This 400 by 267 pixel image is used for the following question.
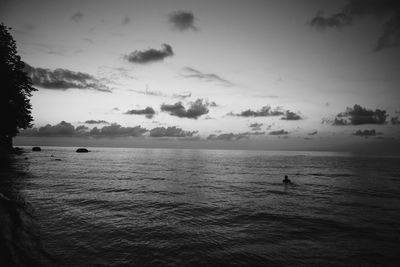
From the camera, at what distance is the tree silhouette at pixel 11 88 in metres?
46.1

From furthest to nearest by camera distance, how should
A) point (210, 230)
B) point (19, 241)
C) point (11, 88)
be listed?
point (11, 88)
point (210, 230)
point (19, 241)

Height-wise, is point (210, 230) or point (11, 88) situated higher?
point (11, 88)

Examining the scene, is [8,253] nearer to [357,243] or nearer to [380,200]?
[357,243]

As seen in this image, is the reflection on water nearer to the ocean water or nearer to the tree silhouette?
the ocean water

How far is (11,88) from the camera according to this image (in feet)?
156

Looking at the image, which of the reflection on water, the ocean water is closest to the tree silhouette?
the ocean water

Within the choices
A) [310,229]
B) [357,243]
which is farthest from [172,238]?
[357,243]

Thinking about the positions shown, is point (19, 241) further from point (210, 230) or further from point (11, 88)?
point (11, 88)

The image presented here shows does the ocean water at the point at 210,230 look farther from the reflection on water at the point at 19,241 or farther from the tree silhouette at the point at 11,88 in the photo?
the tree silhouette at the point at 11,88

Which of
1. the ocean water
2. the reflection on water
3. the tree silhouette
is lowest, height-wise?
the ocean water

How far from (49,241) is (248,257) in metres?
9.82

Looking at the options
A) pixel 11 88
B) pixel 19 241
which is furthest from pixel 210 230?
pixel 11 88

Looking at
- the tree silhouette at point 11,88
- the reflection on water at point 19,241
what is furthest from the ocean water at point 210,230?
the tree silhouette at point 11,88

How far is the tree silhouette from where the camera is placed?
151 feet
